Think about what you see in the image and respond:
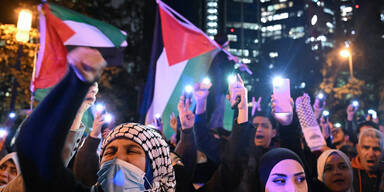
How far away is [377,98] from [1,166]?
2036 centimetres

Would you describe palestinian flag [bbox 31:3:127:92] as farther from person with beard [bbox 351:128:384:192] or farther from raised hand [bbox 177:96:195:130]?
person with beard [bbox 351:128:384:192]

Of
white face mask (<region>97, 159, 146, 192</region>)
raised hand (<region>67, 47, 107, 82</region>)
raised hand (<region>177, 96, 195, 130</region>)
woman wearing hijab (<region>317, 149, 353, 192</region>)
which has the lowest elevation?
woman wearing hijab (<region>317, 149, 353, 192</region>)

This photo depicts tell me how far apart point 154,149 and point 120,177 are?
0.36m

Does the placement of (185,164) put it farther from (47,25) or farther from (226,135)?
(47,25)

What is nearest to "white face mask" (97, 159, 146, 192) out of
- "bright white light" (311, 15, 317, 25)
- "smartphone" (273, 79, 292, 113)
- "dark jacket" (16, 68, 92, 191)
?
"dark jacket" (16, 68, 92, 191)

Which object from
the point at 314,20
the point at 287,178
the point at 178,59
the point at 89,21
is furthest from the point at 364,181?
the point at 89,21

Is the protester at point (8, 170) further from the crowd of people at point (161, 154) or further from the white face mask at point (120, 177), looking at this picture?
the white face mask at point (120, 177)

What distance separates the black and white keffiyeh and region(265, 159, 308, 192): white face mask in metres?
0.98

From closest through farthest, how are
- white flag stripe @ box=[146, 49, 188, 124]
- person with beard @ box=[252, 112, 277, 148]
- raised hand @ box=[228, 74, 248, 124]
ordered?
raised hand @ box=[228, 74, 248, 124] → person with beard @ box=[252, 112, 277, 148] → white flag stripe @ box=[146, 49, 188, 124]

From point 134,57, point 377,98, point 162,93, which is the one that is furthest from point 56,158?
point 134,57

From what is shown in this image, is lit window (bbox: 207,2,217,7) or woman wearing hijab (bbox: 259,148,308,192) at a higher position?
lit window (bbox: 207,2,217,7)

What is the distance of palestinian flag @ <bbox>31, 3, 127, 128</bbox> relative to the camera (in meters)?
6.99

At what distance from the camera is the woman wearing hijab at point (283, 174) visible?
114 inches

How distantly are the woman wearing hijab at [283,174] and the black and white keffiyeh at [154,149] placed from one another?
98cm
